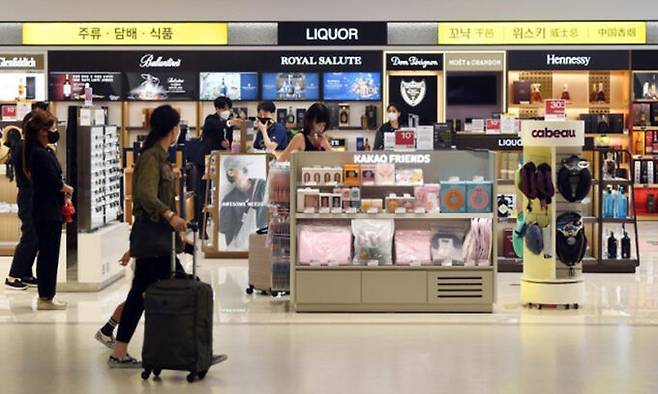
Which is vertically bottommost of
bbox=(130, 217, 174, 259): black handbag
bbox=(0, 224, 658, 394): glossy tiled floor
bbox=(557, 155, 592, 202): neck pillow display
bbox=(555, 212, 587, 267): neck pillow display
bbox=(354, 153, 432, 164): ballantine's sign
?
bbox=(0, 224, 658, 394): glossy tiled floor

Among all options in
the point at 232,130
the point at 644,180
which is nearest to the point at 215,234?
the point at 232,130

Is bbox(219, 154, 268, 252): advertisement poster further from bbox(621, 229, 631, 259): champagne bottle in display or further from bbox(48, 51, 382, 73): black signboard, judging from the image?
bbox(48, 51, 382, 73): black signboard

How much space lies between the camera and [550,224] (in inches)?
388

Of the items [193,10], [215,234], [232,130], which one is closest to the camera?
[215,234]

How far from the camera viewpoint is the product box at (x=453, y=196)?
31.2 ft

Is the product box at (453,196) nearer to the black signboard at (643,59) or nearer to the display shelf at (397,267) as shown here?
the display shelf at (397,267)

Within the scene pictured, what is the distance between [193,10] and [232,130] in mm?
2649

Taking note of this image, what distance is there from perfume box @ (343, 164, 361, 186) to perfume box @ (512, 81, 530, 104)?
861 centimetres

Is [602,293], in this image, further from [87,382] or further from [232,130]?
[232,130]

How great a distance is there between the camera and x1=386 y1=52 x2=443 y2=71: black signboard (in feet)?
57.7

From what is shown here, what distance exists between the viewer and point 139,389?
6898 millimetres

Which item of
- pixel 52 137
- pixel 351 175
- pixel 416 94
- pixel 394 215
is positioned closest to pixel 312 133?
pixel 351 175

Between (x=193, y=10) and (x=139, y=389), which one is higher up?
(x=193, y=10)

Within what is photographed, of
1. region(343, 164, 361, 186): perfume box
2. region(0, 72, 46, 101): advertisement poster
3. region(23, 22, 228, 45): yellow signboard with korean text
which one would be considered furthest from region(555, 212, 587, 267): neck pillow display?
region(0, 72, 46, 101): advertisement poster
